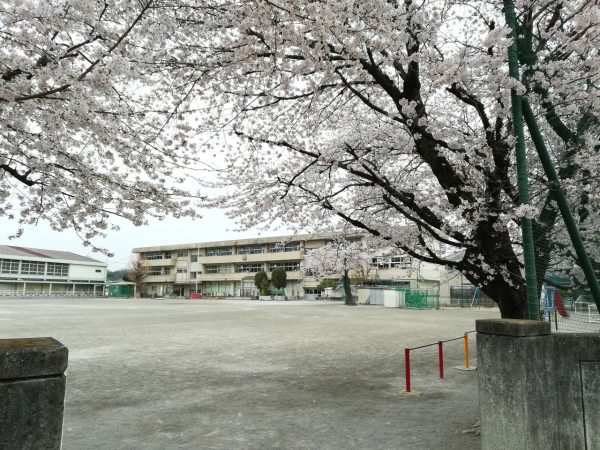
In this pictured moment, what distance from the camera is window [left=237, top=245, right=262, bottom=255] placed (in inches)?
3098

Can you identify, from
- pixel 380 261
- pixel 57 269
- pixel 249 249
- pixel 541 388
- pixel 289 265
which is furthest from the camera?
pixel 249 249

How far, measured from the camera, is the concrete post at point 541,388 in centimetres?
389

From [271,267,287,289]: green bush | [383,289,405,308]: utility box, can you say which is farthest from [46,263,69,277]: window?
[383,289,405,308]: utility box

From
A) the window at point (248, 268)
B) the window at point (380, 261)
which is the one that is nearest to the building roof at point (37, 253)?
A: the window at point (248, 268)

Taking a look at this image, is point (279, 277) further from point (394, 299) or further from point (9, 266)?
point (9, 266)

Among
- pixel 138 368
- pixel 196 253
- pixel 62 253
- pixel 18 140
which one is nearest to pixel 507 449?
pixel 18 140

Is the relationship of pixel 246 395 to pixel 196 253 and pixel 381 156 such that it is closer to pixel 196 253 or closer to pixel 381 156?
pixel 381 156

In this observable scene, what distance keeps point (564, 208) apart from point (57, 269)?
8416 cm

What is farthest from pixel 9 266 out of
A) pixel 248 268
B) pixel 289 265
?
pixel 289 265

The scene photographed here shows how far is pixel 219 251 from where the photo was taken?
8406 centimetres

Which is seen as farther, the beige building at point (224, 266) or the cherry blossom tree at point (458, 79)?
the beige building at point (224, 266)

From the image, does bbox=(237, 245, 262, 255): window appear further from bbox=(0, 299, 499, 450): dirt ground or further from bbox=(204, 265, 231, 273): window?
bbox=(0, 299, 499, 450): dirt ground

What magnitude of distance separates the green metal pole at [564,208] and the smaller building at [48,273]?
7933 cm

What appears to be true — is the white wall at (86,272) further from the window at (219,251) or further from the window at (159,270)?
the window at (219,251)
